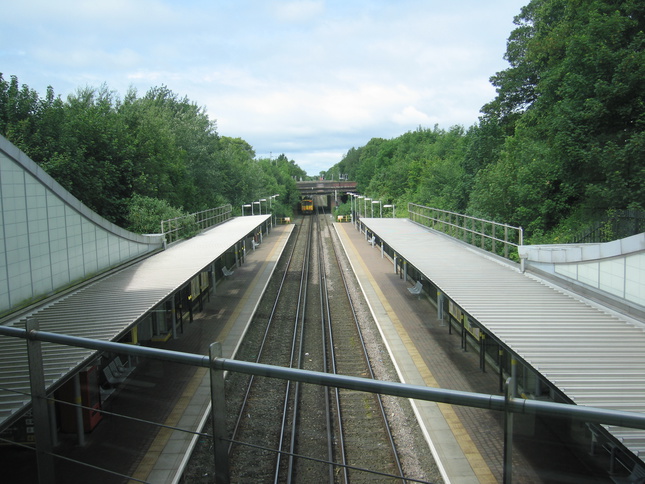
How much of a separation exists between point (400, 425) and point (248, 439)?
152 inches

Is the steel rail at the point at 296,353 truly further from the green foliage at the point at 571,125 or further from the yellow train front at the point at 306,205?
the yellow train front at the point at 306,205

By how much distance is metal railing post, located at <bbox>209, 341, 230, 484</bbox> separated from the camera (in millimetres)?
2520

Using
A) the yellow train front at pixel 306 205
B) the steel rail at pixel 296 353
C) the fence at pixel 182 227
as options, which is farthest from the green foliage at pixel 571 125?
the yellow train front at pixel 306 205

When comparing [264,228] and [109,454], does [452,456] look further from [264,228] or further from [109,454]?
[264,228]

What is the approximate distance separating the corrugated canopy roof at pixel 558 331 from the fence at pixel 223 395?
0.41 metres

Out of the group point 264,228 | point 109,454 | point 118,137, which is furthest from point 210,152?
point 109,454

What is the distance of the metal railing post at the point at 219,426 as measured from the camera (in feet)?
8.27

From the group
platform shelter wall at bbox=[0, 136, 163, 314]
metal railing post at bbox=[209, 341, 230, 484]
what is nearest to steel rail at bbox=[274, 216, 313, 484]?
metal railing post at bbox=[209, 341, 230, 484]

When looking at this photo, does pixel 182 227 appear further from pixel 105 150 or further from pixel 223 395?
pixel 223 395

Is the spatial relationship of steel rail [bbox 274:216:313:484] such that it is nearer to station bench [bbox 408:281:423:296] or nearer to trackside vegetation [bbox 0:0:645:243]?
station bench [bbox 408:281:423:296]

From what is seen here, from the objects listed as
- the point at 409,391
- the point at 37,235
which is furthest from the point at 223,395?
the point at 37,235

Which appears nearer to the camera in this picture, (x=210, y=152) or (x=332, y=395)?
(x=332, y=395)

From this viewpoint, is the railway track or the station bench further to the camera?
the station bench

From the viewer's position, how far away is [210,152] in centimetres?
4516
